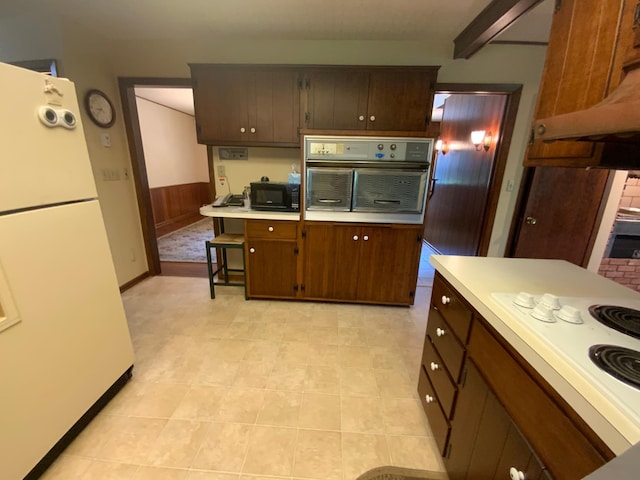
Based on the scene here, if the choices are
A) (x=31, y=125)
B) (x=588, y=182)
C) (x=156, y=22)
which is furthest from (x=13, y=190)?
(x=588, y=182)

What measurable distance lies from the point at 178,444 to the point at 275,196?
1.87m

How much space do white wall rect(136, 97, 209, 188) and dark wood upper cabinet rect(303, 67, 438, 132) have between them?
10.4 feet

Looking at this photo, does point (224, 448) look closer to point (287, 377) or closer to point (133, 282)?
point (287, 377)

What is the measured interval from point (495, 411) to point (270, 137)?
8.26 ft

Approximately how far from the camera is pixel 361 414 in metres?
1.54

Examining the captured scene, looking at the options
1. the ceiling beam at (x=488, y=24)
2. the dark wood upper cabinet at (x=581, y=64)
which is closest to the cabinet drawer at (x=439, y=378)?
the dark wood upper cabinet at (x=581, y=64)

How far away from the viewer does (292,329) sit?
229 cm

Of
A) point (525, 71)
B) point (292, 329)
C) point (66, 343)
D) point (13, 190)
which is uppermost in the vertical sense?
point (525, 71)

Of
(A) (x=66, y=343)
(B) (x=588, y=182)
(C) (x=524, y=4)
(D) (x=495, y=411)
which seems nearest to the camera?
(D) (x=495, y=411)

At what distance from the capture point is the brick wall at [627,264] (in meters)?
2.67

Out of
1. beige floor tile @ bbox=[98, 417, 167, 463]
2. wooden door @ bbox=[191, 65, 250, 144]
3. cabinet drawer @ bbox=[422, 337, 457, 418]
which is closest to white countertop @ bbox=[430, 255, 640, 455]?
cabinet drawer @ bbox=[422, 337, 457, 418]

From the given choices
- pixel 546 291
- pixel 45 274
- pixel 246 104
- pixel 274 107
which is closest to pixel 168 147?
pixel 246 104

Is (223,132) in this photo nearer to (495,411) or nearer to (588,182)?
(495,411)

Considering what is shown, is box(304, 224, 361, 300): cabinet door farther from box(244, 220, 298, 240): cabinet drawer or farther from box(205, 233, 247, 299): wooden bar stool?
box(205, 233, 247, 299): wooden bar stool
